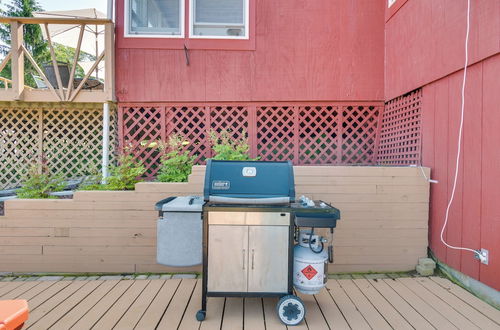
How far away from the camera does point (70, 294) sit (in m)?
2.89

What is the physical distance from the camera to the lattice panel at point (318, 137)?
15.7ft

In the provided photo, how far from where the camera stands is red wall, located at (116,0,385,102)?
4715mm

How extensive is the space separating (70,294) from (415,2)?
17.4 feet

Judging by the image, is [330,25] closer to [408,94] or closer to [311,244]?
[408,94]

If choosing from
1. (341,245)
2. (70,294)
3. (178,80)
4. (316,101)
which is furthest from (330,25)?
(70,294)

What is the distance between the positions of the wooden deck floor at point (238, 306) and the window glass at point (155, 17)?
3762 millimetres

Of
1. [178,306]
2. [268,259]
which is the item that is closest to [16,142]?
[178,306]

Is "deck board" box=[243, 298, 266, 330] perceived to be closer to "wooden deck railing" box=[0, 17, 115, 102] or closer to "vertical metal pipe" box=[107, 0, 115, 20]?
"wooden deck railing" box=[0, 17, 115, 102]

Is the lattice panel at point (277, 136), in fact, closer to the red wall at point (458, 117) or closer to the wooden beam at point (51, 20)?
the red wall at point (458, 117)

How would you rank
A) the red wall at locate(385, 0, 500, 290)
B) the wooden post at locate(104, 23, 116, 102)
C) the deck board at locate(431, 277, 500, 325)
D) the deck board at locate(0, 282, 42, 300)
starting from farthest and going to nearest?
the wooden post at locate(104, 23, 116, 102), the deck board at locate(0, 282, 42, 300), the red wall at locate(385, 0, 500, 290), the deck board at locate(431, 277, 500, 325)

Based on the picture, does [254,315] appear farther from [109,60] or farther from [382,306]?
[109,60]

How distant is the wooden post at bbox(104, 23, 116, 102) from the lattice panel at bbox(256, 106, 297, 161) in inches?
90.4

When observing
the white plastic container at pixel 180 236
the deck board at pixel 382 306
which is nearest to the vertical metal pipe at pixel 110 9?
the white plastic container at pixel 180 236

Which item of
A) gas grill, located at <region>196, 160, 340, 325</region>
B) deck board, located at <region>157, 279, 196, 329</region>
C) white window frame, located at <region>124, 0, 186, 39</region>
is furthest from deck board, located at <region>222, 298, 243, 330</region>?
white window frame, located at <region>124, 0, 186, 39</region>
